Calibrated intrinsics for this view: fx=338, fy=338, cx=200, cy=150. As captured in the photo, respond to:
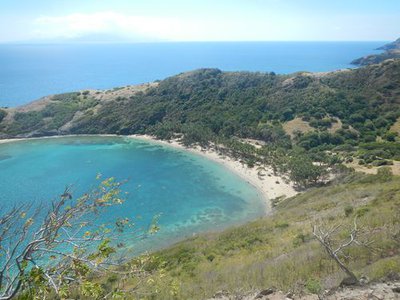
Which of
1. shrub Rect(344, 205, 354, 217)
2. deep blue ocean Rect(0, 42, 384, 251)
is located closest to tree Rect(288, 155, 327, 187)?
deep blue ocean Rect(0, 42, 384, 251)

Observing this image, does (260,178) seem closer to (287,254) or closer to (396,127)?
(396,127)

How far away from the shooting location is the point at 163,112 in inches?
4060

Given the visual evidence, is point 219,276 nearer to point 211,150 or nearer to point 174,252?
point 174,252

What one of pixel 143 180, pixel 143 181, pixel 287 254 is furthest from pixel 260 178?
pixel 287 254

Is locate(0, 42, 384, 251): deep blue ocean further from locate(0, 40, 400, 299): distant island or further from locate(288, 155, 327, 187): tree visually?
locate(288, 155, 327, 187): tree

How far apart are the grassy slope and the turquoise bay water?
13.5m

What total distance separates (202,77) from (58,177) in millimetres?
68313

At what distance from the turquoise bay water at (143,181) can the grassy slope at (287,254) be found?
1352 centimetres

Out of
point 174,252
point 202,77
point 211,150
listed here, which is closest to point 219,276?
point 174,252

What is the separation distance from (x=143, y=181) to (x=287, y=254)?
154 feet

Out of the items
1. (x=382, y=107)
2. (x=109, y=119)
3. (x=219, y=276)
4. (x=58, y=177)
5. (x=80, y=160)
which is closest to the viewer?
(x=219, y=276)

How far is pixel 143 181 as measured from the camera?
6297 centimetres

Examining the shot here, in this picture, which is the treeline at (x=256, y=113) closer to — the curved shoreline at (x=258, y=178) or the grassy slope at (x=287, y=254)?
the curved shoreline at (x=258, y=178)

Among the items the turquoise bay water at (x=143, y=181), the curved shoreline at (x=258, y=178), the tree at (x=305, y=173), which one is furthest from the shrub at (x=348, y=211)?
the tree at (x=305, y=173)
